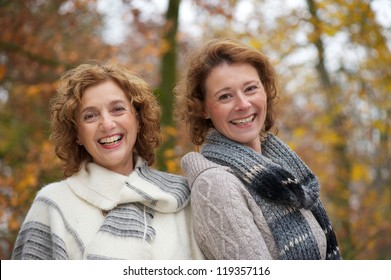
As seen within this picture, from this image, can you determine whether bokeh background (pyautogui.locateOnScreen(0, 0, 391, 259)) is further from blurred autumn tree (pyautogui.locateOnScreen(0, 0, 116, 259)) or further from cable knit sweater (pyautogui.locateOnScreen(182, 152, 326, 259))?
cable knit sweater (pyautogui.locateOnScreen(182, 152, 326, 259))

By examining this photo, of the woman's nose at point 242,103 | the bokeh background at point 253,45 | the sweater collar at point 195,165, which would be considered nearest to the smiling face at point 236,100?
the woman's nose at point 242,103

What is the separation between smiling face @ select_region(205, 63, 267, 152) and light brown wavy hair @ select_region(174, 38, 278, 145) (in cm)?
4

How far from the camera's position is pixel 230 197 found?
7.97 ft

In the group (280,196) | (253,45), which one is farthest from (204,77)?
(253,45)

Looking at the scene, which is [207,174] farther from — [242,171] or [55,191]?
[55,191]

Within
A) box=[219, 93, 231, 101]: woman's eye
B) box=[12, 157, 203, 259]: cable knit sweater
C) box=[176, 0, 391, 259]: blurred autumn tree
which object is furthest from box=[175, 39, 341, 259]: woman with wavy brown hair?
box=[176, 0, 391, 259]: blurred autumn tree

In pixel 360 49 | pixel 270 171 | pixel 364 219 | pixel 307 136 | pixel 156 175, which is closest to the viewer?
pixel 270 171

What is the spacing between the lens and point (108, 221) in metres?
2.52

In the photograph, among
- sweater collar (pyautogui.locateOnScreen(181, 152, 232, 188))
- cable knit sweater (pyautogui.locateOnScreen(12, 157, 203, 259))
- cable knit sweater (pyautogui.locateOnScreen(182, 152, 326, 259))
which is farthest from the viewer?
sweater collar (pyautogui.locateOnScreen(181, 152, 232, 188))

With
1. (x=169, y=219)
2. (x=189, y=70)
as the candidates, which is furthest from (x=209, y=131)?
(x=169, y=219)

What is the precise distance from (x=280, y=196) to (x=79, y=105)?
1.01 meters

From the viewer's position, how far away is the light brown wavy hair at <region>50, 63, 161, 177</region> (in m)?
2.67
